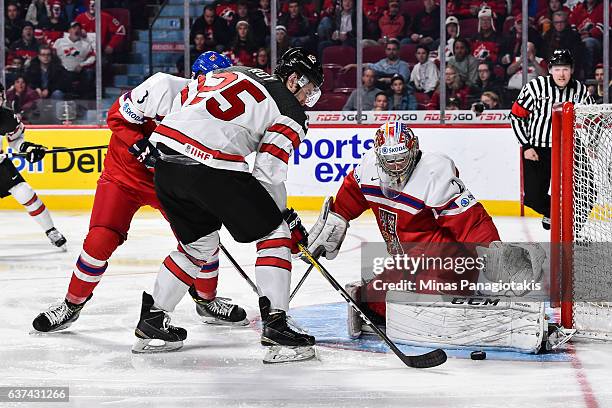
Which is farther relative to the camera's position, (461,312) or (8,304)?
(8,304)

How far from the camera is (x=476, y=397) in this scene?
271cm

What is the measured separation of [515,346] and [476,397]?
0.51 meters

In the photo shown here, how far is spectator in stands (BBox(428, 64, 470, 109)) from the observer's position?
7699mm

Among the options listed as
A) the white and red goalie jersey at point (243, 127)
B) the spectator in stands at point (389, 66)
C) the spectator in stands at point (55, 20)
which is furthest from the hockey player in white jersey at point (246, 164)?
the spectator in stands at point (55, 20)

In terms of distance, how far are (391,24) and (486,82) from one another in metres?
0.81

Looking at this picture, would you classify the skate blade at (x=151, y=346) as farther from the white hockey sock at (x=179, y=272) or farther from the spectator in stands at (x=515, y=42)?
the spectator in stands at (x=515, y=42)

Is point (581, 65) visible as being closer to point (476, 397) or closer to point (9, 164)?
point (9, 164)

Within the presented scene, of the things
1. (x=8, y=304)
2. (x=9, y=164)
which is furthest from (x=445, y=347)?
(x=9, y=164)

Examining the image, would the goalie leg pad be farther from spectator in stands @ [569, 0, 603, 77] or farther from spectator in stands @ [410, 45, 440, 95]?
spectator in stands @ [569, 0, 603, 77]

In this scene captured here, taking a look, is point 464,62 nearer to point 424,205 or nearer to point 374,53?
point 374,53

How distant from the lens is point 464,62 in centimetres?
775

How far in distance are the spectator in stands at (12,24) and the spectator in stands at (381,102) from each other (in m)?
2.69

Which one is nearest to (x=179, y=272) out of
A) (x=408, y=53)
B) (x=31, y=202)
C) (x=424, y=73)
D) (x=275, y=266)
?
(x=275, y=266)

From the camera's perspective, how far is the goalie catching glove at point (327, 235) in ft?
11.3
